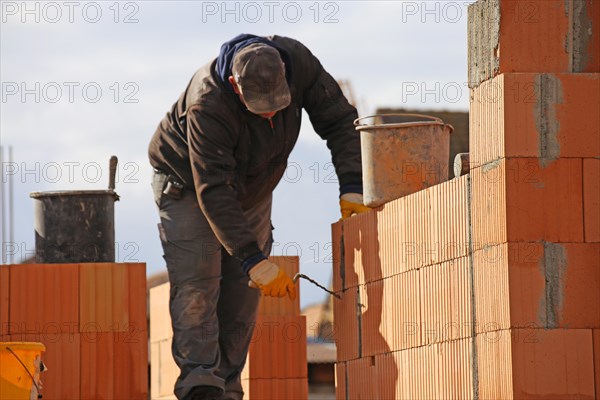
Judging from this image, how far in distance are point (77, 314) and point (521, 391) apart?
4010 millimetres

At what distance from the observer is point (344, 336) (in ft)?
21.5

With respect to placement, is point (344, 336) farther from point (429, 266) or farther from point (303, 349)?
point (303, 349)

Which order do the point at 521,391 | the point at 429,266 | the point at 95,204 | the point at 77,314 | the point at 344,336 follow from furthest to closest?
the point at 95,204 < the point at 77,314 < the point at 344,336 < the point at 429,266 < the point at 521,391

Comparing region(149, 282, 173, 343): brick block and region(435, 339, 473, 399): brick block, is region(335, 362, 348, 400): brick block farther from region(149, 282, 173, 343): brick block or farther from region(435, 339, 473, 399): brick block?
region(149, 282, 173, 343): brick block

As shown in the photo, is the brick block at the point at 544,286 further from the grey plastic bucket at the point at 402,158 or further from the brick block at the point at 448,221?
the grey plastic bucket at the point at 402,158

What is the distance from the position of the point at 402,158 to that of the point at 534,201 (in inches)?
47.9

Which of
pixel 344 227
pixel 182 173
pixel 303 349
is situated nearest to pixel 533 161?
pixel 344 227

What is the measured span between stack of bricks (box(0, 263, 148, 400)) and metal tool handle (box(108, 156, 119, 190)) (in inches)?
30.8

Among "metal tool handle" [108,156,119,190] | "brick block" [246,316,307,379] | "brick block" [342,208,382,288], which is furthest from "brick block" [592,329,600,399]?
"metal tool handle" [108,156,119,190]

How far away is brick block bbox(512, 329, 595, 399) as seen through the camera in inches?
190

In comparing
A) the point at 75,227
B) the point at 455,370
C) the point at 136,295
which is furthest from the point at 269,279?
the point at 75,227

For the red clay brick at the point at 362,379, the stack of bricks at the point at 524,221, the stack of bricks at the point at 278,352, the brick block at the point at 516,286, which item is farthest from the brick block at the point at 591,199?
the stack of bricks at the point at 278,352

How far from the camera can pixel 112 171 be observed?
8.91 m

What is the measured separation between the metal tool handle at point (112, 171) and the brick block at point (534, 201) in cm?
428
